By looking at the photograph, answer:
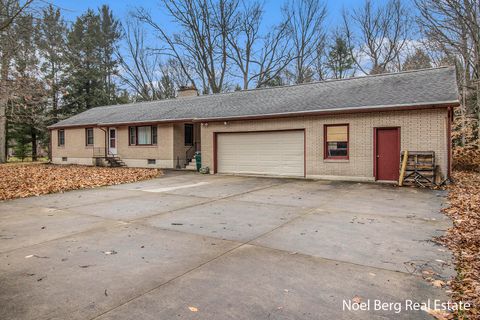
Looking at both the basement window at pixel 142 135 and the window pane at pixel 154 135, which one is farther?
the basement window at pixel 142 135

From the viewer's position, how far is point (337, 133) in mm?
13883

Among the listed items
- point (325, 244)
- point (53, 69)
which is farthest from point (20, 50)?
point (53, 69)

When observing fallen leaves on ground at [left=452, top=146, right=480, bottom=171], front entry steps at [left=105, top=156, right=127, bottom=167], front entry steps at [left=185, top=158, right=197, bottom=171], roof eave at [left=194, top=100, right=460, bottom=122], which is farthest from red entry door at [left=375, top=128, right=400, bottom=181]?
front entry steps at [left=105, top=156, right=127, bottom=167]

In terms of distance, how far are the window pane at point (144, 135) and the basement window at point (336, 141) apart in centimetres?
1195

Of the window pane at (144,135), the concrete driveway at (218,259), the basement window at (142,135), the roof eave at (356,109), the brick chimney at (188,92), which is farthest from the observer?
the brick chimney at (188,92)

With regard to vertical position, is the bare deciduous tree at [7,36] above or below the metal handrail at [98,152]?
above

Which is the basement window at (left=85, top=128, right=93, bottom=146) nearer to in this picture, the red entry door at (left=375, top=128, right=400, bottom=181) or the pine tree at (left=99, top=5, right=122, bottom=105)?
the pine tree at (left=99, top=5, right=122, bottom=105)

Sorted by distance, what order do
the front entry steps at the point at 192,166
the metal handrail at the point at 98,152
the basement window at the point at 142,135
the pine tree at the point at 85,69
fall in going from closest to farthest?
the front entry steps at the point at 192,166, the basement window at the point at 142,135, the metal handrail at the point at 98,152, the pine tree at the point at 85,69

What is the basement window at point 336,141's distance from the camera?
1371cm

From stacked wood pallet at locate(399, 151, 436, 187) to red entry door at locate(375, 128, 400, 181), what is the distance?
0.52 meters

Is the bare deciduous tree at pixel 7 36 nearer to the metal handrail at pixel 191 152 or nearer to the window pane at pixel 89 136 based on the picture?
the metal handrail at pixel 191 152

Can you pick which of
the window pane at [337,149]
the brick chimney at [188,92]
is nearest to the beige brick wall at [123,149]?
the brick chimney at [188,92]

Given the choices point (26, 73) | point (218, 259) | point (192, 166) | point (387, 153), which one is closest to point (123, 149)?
point (192, 166)

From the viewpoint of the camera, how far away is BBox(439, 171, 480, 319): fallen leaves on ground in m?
3.35
